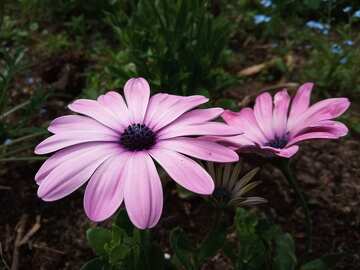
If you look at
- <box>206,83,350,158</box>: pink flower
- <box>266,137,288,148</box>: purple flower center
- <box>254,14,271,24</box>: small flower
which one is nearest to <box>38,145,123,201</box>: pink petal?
<box>206,83,350,158</box>: pink flower

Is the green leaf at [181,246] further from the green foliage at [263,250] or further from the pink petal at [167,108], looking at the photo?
the pink petal at [167,108]

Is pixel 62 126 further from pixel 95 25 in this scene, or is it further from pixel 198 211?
pixel 95 25

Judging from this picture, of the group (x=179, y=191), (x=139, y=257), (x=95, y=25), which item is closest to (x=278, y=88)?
(x=179, y=191)

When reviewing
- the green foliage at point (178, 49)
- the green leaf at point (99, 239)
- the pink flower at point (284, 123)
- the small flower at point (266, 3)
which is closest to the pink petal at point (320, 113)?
→ the pink flower at point (284, 123)

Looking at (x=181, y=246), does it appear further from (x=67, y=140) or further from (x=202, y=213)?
(x=202, y=213)

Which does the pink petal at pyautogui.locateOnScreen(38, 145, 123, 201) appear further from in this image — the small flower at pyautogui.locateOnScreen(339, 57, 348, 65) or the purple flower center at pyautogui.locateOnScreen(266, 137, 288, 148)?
the small flower at pyautogui.locateOnScreen(339, 57, 348, 65)

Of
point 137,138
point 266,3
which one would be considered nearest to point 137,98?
point 137,138
